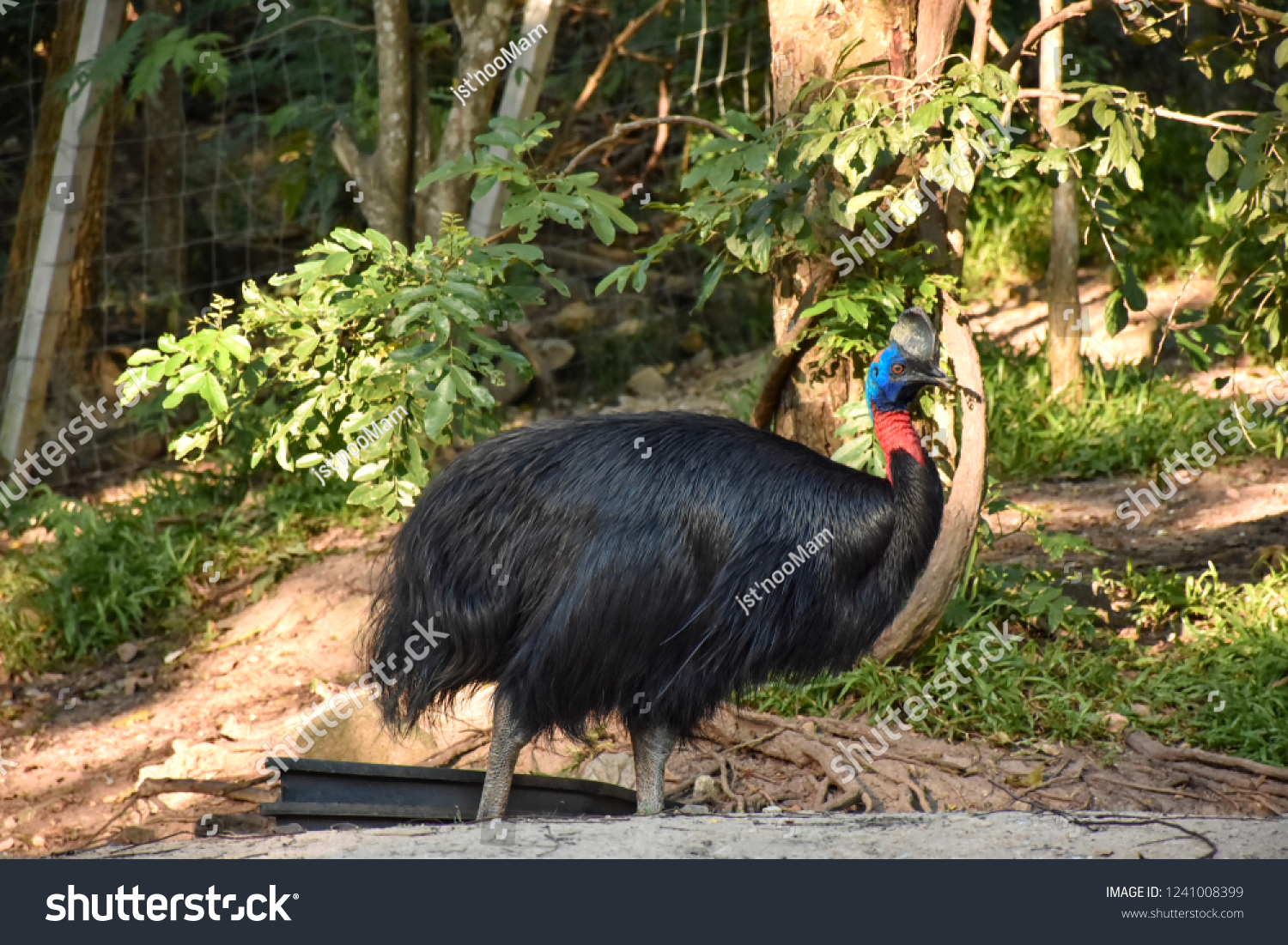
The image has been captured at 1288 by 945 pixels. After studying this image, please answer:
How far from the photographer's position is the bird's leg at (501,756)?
3559mm

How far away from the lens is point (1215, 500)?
19.2 ft

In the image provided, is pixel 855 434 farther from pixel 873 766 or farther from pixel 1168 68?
pixel 1168 68

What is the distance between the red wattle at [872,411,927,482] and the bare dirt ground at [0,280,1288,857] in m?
0.95

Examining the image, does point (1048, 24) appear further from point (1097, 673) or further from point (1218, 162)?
point (1097, 673)

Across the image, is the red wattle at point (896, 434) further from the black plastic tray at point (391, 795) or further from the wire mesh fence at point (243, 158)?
the wire mesh fence at point (243, 158)

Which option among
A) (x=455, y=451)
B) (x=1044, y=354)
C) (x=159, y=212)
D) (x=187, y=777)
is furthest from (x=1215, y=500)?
(x=159, y=212)

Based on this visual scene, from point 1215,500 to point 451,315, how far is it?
3548mm

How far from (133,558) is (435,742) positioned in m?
2.18

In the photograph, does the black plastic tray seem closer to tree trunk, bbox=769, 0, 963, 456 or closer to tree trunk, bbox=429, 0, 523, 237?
tree trunk, bbox=769, 0, 963, 456

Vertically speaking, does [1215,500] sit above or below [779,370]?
below

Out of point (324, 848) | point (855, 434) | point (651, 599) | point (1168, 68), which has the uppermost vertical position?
point (1168, 68)

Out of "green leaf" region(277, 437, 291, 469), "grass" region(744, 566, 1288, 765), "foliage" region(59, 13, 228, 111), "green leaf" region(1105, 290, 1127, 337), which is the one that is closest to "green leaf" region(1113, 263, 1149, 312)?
"green leaf" region(1105, 290, 1127, 337)

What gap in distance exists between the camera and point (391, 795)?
367 cm

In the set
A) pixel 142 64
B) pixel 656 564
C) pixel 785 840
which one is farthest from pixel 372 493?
pixel 142 64
